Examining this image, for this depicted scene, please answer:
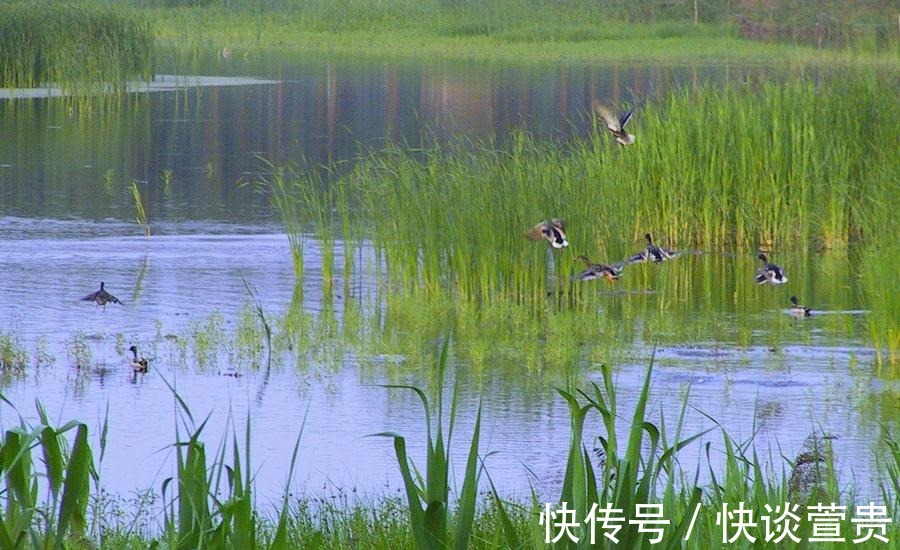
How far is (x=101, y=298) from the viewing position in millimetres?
8570

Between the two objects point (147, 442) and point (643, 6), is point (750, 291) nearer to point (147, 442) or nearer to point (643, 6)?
point (147, 442)

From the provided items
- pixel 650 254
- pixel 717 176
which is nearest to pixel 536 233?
pixel 650 254

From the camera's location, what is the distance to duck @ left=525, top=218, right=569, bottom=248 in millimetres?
8109

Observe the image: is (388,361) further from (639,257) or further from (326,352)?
(639,257)

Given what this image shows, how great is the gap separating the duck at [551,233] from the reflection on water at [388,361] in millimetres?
382

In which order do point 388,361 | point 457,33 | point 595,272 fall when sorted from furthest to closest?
point 457,33 → point 595,272 → point 388,361

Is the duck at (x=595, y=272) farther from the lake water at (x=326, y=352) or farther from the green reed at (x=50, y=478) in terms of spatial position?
the green reed at (x=50, y=478)

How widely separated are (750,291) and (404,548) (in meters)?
5.68

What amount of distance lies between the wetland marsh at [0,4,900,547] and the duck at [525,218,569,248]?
0.38ft

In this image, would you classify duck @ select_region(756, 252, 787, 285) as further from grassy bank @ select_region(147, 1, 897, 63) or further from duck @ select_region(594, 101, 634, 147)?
grassy bank @ select_region(147, 1, 897, 63)

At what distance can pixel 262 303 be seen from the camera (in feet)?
28.5

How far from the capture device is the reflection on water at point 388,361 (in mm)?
5770

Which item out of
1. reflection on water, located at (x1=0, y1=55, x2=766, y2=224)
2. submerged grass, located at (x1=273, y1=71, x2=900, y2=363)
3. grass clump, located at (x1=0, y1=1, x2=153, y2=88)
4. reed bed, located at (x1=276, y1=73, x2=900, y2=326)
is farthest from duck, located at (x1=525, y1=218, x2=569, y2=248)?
grass clump, located at (x1=0, y1=1, x2=153, y2=88)

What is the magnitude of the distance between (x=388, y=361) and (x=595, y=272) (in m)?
1.70
